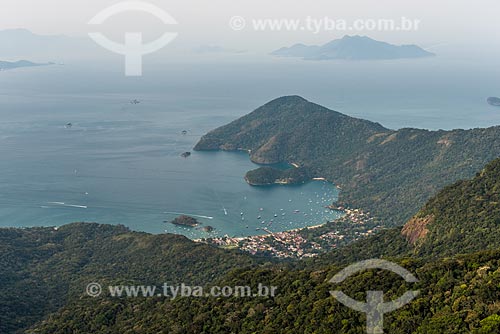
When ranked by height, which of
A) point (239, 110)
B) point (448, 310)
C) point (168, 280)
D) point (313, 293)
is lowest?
point (168, 280)

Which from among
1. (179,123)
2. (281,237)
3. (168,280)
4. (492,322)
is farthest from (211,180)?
(492,322)

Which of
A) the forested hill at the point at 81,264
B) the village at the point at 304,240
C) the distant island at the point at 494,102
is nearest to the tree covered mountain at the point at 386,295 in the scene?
the forested hill at the point at 81,264

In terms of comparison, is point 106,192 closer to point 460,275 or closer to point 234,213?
point 234,213

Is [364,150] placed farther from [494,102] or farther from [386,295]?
[494,102]

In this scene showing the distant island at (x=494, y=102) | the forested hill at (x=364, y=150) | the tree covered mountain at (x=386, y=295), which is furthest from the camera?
the distant island at (x=494, y=102)

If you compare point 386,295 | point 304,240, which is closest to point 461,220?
point 386,295

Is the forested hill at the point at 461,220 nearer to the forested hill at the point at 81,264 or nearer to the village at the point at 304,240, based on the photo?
the forested hill at the point at 81,264

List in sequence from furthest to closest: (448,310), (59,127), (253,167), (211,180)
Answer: (59,127) → (253,167) → (211,180) → (448,310)
